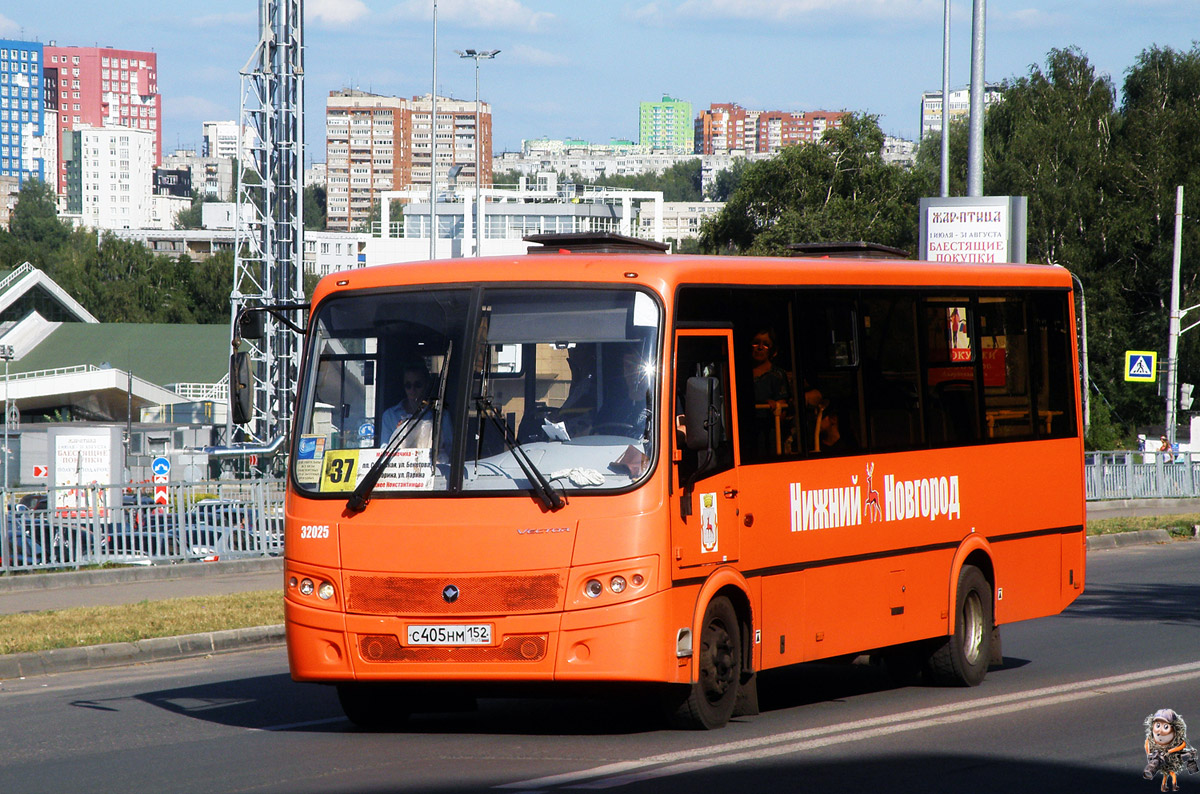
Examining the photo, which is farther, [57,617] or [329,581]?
[57,617]

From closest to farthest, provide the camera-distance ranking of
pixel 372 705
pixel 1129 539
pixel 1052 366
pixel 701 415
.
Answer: pixel 701 415 → pixel 372 705 → pixel 1052 366 → pixel 1129 539

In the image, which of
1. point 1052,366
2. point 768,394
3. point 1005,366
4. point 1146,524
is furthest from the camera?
point 1146,524

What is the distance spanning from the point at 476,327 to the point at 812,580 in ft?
8.63

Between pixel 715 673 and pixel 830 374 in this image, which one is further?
pixel 830 374

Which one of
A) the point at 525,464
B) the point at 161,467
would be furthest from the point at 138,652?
the point at 161,467

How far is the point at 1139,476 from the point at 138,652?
98.8 ft

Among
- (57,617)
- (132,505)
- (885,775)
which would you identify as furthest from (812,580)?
(132,505)

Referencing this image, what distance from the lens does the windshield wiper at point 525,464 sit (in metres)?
8.27

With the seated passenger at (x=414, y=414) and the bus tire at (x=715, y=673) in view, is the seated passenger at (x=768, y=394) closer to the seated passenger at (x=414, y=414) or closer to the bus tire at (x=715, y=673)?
the bus tire at (x=715, y=673)

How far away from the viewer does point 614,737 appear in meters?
8.70

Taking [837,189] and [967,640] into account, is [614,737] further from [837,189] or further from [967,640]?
[837,189]

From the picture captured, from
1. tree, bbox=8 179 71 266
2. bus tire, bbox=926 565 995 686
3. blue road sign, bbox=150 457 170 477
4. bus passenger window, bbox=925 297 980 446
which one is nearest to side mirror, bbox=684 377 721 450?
bus passenger window, bbox=925 297 980 446

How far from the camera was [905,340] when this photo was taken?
10.8 m

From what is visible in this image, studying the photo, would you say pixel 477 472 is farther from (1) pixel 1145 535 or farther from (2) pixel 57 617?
(1) pixel 1145 535
